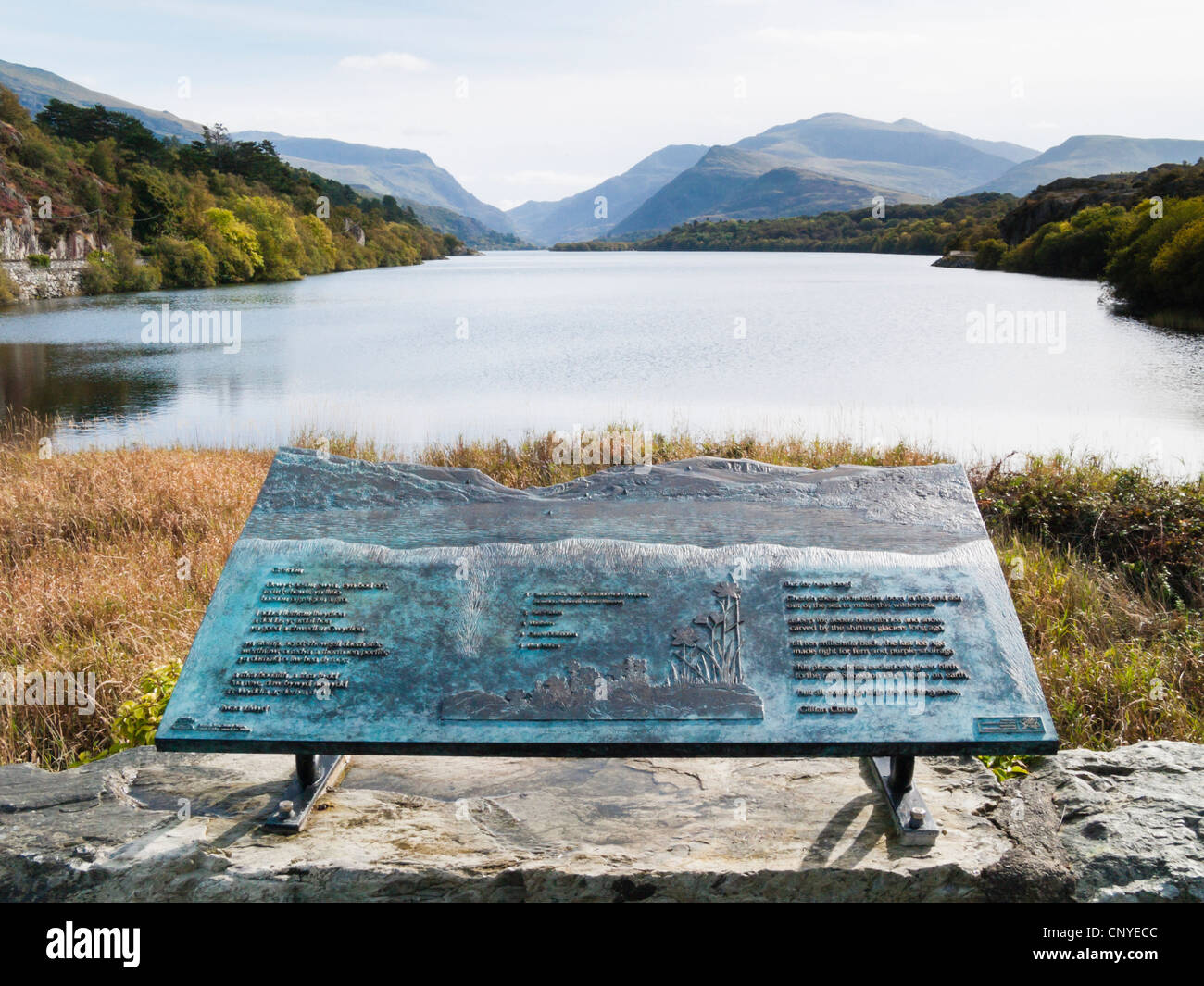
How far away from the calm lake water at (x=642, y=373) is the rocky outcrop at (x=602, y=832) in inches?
295

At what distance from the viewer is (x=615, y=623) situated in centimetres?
349

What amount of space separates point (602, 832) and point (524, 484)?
5.85m

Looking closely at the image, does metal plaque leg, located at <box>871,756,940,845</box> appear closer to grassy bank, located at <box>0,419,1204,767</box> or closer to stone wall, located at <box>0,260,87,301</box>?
grassy bank, located at <box>0,419,1204,767</box>

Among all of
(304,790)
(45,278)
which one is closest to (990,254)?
(45,278)

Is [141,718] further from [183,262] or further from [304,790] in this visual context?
[183,262]

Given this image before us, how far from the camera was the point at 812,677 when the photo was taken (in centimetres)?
327

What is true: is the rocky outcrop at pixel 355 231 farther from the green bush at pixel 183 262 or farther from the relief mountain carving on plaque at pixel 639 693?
the relief mountain carving on plaque at pixel 639 693

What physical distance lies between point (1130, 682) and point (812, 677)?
8.90 ft

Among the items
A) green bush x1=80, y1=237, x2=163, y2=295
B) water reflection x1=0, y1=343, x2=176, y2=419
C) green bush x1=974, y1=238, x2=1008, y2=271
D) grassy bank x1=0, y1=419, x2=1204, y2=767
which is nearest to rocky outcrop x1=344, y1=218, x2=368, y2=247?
green bush x1=80, y1=237, x2=163, y2=295

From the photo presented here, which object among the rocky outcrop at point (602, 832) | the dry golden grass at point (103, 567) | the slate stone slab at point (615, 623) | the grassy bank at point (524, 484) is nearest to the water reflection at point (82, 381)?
the dry golden grass at point (103, 567)

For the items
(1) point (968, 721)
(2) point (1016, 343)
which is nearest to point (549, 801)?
(1) point (968, 721)

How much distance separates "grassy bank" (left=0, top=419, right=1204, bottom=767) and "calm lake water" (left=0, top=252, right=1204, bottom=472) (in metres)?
2.98

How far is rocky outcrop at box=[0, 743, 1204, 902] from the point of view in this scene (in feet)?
10.6
